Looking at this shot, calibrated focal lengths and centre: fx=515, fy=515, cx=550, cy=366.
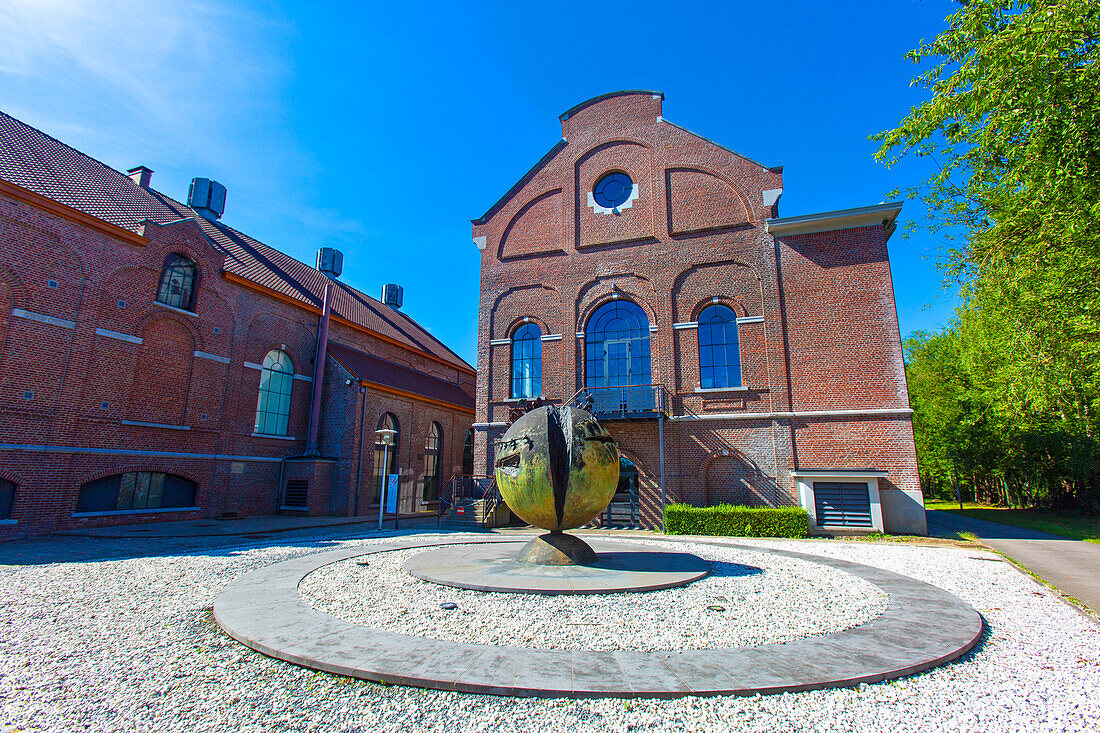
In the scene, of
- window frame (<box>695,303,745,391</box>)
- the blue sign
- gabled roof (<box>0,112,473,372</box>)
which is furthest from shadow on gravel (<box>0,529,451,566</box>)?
window frame (<box>695,303,745,391</box>)

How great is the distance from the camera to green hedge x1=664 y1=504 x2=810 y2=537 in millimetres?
15508

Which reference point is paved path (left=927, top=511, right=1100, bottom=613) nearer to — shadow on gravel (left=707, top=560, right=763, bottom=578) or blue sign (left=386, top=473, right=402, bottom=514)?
shadow on gravel (left=707, top=560, right=763, bottom=578)

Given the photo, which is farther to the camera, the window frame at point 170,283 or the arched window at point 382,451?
the arched window at point 382,451

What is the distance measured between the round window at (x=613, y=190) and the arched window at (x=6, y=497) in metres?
20.4

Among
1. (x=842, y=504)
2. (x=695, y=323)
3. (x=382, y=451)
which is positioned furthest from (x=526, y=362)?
(x=842, y=504)

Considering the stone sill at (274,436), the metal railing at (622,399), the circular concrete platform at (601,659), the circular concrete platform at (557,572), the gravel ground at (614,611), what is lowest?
the gravel ground at (614,611)

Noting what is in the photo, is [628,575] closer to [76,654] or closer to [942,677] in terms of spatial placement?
[942,677]

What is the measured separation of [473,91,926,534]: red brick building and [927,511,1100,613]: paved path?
100 inches

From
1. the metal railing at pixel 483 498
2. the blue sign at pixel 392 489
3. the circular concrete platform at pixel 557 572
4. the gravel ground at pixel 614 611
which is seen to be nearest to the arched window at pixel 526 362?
the metal railing at pixel 483 498

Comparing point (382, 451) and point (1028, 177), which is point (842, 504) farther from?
point (382, 451)

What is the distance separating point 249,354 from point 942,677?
22.5m

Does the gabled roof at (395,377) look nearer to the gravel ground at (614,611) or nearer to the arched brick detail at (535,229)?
the arched brick detail at (535,229)

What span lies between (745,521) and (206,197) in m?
27.9

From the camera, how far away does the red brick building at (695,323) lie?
16.8 metres
